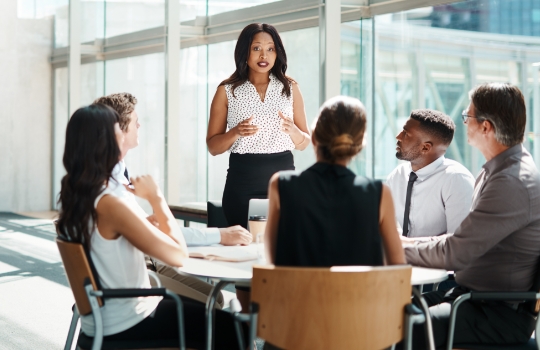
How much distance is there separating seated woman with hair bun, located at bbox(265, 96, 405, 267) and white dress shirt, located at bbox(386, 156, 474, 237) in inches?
38.1

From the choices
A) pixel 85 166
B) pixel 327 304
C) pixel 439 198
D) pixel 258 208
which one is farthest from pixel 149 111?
pixel 327 304

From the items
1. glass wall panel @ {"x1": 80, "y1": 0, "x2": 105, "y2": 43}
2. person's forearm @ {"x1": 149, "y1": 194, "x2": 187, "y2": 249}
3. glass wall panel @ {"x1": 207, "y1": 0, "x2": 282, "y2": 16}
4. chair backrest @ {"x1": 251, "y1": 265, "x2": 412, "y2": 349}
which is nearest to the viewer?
chair backrest @ {"x1": 251, "y1": 265, "x2": 412, "y2": 349}

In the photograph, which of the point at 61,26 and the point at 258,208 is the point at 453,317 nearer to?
the point at 258,208

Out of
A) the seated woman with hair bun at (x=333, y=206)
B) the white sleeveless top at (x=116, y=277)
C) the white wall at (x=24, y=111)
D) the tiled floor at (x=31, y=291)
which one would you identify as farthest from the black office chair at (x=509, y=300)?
the white wall at (x=24, y=111)

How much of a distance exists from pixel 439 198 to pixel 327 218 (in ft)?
3.75

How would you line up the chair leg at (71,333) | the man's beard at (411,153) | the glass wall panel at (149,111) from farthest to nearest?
the glass wall panel at (149,111) → the man's beard at (411,153) → the chair leg at (71,333)

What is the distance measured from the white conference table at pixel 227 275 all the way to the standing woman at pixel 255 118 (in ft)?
3.55

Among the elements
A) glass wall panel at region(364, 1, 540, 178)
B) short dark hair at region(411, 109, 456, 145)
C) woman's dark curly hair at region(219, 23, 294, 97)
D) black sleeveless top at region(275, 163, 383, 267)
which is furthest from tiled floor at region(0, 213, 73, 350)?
glass wall panel at region(364, 1, 540, 178)

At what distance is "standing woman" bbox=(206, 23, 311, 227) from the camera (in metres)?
3.42

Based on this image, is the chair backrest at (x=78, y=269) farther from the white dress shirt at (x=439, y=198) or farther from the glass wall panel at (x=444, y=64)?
the glass wall panel at (x=444, y=64)

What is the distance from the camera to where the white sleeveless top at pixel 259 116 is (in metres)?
3.48

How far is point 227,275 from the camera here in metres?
2.10

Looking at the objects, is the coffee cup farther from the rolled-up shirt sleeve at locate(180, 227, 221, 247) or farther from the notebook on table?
the rolled-up shirt sleeve at locate(180, 227, 221, 247)

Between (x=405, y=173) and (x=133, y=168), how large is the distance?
5.42 metres
